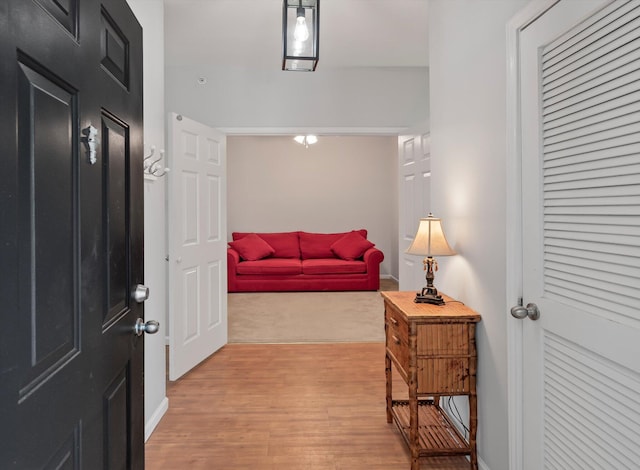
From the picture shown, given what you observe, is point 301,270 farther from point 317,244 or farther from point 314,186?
point 314,186

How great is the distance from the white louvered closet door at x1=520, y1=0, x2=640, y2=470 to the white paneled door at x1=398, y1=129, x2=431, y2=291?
72.2 inches

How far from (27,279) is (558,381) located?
5.03 feet

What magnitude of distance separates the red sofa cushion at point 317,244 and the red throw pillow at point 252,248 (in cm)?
63

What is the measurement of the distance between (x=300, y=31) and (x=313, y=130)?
7.47 ft

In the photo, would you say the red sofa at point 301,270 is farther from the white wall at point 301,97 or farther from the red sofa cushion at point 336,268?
the white wall at point 301,97

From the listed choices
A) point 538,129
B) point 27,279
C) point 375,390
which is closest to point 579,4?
point 538,129

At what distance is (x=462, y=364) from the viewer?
6.64ft

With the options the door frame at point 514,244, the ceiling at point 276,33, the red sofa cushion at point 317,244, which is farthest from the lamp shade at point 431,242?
the red sofa cushion at point 317,244

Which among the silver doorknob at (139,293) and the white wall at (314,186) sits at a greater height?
the white wall at (314,186)

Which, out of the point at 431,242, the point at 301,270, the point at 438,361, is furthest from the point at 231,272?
the point at 438,361

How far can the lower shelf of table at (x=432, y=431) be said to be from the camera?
2035 millimetres

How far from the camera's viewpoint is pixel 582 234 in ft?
4.35

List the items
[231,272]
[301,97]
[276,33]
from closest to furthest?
1. [276,33]
2. [301,97]
3. [231,272]

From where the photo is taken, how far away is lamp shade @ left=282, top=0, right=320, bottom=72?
1.96m
